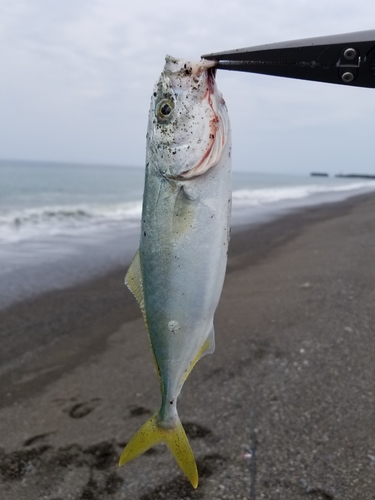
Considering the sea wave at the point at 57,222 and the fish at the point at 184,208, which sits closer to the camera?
the fish at the point at 184,208

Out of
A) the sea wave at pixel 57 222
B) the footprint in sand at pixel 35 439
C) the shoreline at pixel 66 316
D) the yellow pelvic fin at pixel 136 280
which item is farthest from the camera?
the sea wave at pixel 57 222

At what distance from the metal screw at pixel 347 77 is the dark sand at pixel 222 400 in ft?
8.82

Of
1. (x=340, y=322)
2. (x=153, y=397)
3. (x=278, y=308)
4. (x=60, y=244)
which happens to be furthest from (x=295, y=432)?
(x=60, y=244)

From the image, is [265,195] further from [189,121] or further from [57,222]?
[189,121]

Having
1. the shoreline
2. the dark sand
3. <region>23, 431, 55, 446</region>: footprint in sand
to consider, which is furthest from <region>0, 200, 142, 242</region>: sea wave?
<region>23, 431, 55, 446</region>: footprint in sand

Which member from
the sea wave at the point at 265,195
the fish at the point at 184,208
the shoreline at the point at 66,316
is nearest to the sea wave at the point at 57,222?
the shoreline at the point at 66,316

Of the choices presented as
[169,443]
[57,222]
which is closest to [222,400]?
[169,443]

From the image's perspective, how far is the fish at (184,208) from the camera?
2.03 meters

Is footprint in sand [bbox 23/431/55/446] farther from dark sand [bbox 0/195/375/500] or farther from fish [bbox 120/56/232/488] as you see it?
fish [bbox 120/56/232/488]

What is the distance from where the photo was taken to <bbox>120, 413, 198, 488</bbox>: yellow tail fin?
229cm

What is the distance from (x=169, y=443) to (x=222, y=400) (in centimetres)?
220

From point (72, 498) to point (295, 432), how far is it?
1.79 m

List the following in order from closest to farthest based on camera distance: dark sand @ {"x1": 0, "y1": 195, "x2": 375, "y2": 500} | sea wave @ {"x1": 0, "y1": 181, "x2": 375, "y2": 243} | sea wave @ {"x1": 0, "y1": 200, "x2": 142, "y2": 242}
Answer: dark sand @ {"x1": 0, "y1": 195, "x2": 375, "y2": 500} → sea wave @ {"x1": 0, "y1": 181, "x2": 375, "y2": 243} → sea wave @ {"x1": 0, "y1": 200, "x2": 142, "y2": 242}

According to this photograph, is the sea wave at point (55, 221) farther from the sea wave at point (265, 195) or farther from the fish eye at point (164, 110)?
the fish eye at point (164, 110)
